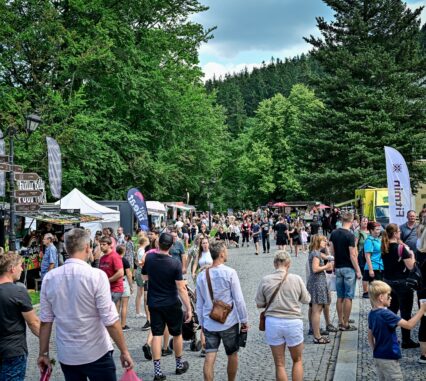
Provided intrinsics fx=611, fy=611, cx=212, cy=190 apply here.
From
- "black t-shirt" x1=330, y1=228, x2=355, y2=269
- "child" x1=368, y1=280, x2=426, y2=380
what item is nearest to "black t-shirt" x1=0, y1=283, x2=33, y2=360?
"child" x1=368, y1=280, x2=426, y2=380

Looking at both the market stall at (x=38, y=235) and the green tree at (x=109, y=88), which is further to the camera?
the green tree at (x=109, y=88)

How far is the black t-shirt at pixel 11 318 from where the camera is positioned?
17.3 ft

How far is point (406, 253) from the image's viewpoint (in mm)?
8406

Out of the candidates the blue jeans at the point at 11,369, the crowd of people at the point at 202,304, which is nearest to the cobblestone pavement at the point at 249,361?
the crowd of people at the point at 202,304

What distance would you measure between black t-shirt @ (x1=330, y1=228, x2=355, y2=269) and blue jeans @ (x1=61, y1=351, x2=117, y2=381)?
234 inches

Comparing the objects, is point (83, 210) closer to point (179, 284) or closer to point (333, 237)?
point (333, 237)

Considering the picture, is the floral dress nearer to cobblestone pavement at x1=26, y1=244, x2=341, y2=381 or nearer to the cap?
cobblestone pavement at x1=26, y1=244, x2=341, y2=381

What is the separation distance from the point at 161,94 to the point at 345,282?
25553 millimetres

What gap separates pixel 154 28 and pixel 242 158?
113ft

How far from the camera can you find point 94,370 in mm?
4633

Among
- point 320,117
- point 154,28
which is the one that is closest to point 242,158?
point 320,117

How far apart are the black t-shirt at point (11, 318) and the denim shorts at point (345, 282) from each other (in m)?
5.89

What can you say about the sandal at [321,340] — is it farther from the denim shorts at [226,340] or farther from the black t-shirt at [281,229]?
the black t-shirt at [281,229]

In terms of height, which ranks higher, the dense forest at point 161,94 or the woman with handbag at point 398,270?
the dense forest at point 161,94
